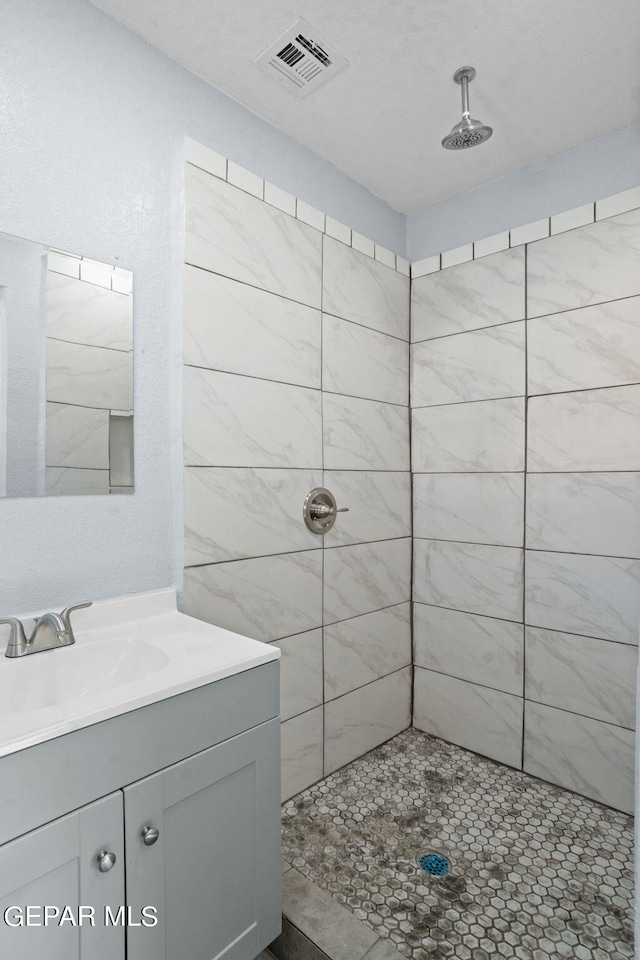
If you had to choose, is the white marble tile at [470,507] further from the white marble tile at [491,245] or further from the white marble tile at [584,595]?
the white marble tile at [491,245]

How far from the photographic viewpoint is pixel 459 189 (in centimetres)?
231

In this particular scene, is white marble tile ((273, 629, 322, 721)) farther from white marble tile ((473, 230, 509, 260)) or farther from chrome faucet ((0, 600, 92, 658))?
white marble tile ((473, 230, 509, 260))

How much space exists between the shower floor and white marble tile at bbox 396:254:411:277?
2.14m

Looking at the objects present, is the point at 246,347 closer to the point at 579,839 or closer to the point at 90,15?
the point at 90,15

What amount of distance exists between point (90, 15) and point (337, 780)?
257cm

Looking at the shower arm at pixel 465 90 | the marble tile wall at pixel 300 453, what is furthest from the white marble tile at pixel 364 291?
the shower arm at pixel 465 90

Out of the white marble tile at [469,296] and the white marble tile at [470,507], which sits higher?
the white marble tile at [469,296]

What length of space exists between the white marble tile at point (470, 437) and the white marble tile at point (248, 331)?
66 cm

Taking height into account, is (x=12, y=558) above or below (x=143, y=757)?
above

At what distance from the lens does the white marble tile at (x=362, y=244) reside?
2206mm

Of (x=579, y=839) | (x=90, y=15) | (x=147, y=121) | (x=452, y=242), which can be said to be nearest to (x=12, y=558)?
(x=147, y=121)

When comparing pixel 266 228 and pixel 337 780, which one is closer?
pixel 266 228

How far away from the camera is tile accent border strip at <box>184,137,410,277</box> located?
1.65 meters

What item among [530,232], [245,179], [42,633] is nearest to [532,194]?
[530,232]
